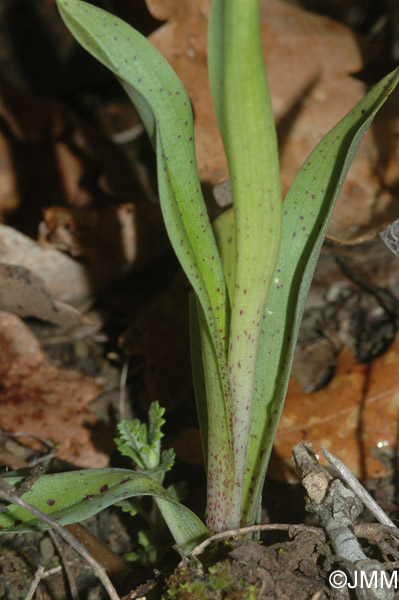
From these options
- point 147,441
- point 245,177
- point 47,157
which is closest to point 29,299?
point 147,441

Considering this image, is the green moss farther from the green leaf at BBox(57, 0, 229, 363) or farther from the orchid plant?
the green leaf at BBox(57, 0, 229, 363)

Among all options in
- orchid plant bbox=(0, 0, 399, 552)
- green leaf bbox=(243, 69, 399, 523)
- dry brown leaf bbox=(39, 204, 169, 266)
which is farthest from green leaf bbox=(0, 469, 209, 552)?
dry brown leaf bbox=(39, 204, 169, 266)

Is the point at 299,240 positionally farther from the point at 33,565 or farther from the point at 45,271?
the point at 45,271

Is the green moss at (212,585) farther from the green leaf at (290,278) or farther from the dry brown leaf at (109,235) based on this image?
the dry brown leaf at (109,235)

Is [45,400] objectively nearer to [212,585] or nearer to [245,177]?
[212,585]

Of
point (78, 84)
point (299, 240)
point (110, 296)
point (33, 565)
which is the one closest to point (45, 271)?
point (110, 296)
